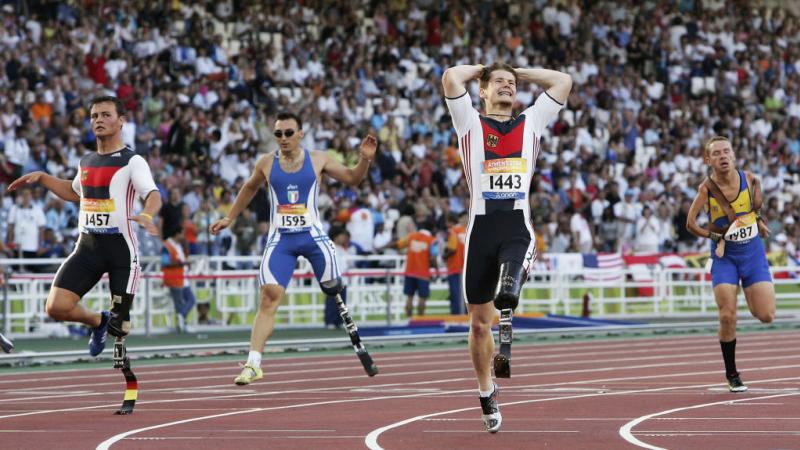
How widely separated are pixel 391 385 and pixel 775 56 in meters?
29.1

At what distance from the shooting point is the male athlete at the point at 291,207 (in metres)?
14.7

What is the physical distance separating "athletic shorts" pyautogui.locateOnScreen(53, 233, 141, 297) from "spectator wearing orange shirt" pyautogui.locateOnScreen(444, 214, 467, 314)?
14019 mm

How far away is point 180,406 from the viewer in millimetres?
12805

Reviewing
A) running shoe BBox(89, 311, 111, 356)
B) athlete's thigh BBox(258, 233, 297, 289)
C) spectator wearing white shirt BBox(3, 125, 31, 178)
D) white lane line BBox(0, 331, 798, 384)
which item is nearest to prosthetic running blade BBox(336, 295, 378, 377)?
athlete's thigh BBox(258, 233, 297, 289)

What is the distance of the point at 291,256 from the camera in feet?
48.7

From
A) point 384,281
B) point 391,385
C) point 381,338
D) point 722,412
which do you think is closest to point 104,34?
point 384,281

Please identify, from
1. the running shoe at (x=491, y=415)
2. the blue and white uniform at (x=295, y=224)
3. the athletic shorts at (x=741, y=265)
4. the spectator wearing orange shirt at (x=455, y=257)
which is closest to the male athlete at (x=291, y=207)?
the blue and white uniform at (x=295, y=224)

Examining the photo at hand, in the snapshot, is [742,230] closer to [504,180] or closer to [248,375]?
[248,375]

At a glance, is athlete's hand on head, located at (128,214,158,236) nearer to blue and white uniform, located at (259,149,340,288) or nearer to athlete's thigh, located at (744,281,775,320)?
blue and white uniform, located at (259,149,340,288)

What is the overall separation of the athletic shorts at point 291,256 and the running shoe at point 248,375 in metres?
0.95

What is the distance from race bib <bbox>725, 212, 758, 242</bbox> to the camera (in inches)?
569

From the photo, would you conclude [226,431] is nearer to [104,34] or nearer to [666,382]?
[666,382]

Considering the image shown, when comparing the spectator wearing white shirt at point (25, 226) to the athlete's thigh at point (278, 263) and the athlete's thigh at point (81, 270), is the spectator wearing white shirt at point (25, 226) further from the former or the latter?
the athlete's thigh at point (81, 270)

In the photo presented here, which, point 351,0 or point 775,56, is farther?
point 775,56
